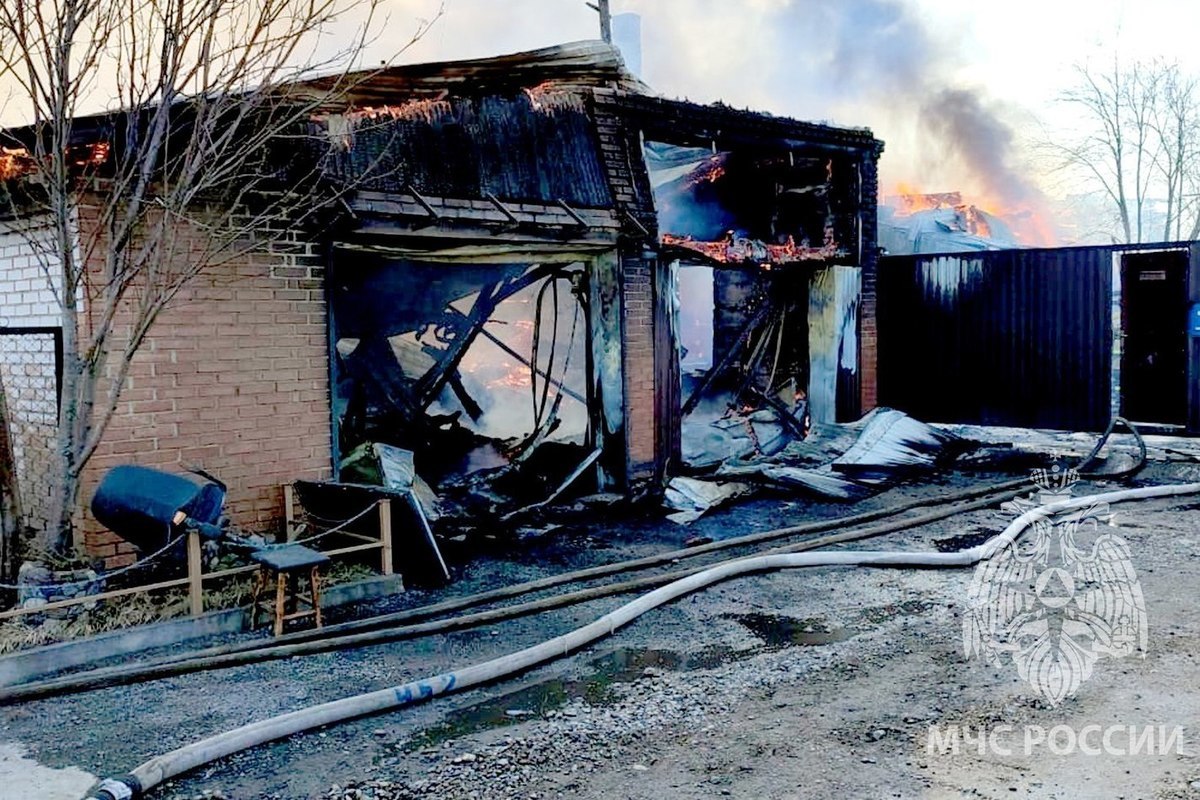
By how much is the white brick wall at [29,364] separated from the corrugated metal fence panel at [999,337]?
11293 mm

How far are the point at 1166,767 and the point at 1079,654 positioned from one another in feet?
4.50

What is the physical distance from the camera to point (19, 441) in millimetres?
7820

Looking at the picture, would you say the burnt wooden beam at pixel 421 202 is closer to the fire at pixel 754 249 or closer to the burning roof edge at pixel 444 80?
the burning roof edge at pixel 444 80

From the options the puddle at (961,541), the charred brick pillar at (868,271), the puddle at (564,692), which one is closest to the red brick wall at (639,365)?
the puddle at (961,541)

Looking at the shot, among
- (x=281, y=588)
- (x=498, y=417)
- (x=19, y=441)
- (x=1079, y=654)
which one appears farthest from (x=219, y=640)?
(x=498, y=417)

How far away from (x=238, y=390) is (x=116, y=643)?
2395mm

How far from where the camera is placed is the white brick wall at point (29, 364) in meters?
7.26

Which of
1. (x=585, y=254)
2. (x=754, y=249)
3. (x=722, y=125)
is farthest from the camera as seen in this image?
(x=754, y=249)

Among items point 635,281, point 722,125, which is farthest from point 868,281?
point 635,281

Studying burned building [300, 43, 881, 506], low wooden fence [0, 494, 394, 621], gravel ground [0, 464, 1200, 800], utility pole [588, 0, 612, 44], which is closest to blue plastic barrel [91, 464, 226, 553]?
low wooden fence [0, 494, 394, 621]

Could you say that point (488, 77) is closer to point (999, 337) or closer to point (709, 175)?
point (709, 175)

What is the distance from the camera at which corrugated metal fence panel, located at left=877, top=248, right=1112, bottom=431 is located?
12.8 meters

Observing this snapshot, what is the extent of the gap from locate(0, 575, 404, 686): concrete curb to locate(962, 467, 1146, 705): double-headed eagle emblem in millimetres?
4396

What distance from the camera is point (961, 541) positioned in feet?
26.6
